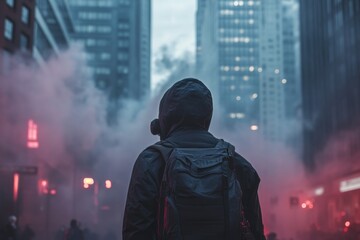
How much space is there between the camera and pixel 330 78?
4528 centimetres

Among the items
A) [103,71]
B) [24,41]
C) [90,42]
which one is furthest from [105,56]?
→ [24,41]

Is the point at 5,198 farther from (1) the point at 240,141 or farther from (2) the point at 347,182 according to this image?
(2) the point at 347,182

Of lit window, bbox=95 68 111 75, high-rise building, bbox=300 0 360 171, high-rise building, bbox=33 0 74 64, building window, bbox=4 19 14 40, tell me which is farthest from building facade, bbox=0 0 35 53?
lit window, bbox=95 68 111 75

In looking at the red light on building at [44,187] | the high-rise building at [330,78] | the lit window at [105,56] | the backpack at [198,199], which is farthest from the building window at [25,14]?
the lit window at [105,56]

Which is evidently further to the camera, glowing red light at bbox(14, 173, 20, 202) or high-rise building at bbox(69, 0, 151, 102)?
high-rise building at bbox(69, 0, 151, 102)

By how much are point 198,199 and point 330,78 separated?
147ft

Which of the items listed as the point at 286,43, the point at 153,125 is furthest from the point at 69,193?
the point at 286,43

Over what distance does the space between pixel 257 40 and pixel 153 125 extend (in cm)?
12280

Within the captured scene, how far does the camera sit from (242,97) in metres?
123

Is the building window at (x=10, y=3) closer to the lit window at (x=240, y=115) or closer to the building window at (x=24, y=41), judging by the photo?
the building window at (x=24, y=41)

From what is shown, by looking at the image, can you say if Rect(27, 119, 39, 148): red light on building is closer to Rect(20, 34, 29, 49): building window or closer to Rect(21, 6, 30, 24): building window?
Rect(20, 34, 29, 49): building window

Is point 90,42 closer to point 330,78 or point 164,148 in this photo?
point 330,78

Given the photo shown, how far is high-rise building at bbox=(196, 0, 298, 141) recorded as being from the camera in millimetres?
116938

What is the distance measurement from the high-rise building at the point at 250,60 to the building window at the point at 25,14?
7971cm
